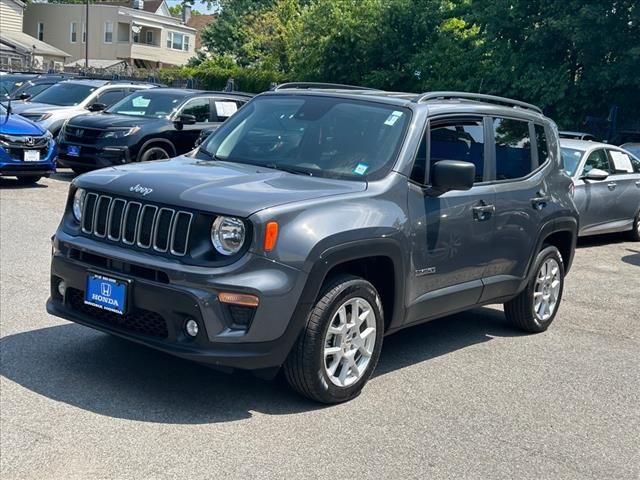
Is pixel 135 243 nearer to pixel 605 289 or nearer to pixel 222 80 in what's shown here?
pixel 605 289

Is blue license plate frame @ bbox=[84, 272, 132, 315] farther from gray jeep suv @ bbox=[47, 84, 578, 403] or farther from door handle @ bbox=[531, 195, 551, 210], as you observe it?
door handle @ bbox=[531, 195, 551, 210]

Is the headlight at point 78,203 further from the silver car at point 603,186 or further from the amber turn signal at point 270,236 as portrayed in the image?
the silver car at point 603,186

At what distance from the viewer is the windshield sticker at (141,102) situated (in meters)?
15.9

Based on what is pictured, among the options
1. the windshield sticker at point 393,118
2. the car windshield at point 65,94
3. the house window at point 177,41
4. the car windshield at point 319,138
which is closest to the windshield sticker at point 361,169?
the car windshield at point 319,138

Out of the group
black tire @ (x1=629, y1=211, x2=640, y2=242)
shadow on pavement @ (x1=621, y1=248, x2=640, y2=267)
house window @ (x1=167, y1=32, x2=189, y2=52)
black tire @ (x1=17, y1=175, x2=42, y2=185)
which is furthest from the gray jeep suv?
house window @ (x1=167, y1=32, x2=189, y2=52)

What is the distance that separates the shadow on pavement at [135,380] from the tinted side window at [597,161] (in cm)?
667

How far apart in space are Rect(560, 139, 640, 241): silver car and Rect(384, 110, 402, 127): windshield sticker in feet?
21.4

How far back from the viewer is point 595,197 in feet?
40.9

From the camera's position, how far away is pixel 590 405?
5.73 m

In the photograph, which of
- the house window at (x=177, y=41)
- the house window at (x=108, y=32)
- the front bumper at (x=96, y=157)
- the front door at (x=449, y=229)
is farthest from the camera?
the house window at (x=177, y=41)

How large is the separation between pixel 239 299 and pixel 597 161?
9312 mm

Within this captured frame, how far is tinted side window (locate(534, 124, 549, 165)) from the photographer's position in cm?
737

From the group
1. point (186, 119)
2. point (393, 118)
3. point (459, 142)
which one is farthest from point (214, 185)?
point (186, 119)

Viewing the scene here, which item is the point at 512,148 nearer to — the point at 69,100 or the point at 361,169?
the point at 361,169
